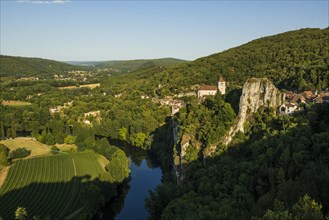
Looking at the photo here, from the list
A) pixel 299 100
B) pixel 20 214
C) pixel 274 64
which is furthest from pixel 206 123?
pixel 274 64

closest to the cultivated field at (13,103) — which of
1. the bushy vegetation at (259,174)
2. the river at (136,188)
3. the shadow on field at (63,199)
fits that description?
the river at (136,188)

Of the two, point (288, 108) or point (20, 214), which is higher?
point (288, 108)

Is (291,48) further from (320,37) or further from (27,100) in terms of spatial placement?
(27,100)

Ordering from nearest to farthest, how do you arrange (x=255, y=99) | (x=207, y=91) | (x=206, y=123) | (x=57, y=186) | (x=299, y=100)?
(x=299, y=100) → (x=255, y=99) → (x=206, y=123) → (x=57, y=186) → (x=207, y=91)

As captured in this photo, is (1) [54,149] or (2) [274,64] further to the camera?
(2) [274,64]

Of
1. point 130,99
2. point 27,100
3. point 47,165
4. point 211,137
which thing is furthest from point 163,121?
point 27,100

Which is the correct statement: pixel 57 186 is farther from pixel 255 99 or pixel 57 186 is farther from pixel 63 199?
pixel 255 99

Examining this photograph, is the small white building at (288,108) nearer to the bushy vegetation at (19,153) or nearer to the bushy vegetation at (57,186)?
the bushy vegetation at (57,186)
